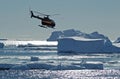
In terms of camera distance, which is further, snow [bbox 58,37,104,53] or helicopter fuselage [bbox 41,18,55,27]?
snow [bbox 58,37,104,53]

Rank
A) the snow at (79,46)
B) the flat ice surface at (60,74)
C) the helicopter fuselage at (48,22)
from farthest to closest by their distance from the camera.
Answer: the snow at (79,46) < the flat ice surface at (60,74) < the helicopter fuselage at (48,22)

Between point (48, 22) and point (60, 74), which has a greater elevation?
point (48, 22)

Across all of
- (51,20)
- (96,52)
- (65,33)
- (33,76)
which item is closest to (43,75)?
(33,76)

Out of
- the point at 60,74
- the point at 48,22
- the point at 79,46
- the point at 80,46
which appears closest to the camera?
the point at 48,22

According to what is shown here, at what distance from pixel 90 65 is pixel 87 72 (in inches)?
57.3

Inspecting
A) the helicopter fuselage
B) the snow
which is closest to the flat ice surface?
the snow

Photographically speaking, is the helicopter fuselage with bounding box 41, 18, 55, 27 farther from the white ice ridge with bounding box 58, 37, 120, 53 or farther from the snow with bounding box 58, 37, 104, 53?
the snow with bounding box 58, 37, 104, 53

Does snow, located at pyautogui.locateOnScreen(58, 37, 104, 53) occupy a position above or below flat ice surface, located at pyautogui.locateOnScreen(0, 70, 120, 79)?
below

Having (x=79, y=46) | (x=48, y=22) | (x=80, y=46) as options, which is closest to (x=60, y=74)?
(x=80, y=46)

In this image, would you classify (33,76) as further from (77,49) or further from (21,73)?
(77,49)

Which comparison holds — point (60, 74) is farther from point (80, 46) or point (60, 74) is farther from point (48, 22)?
point (48, 22)

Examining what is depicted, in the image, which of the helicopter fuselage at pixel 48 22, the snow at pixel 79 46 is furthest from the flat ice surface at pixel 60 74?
the helicopter fuselage at pixel 48 22

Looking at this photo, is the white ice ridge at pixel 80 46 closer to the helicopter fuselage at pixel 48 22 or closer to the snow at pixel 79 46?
the snow at pixel 79 46

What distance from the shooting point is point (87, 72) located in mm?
72750
